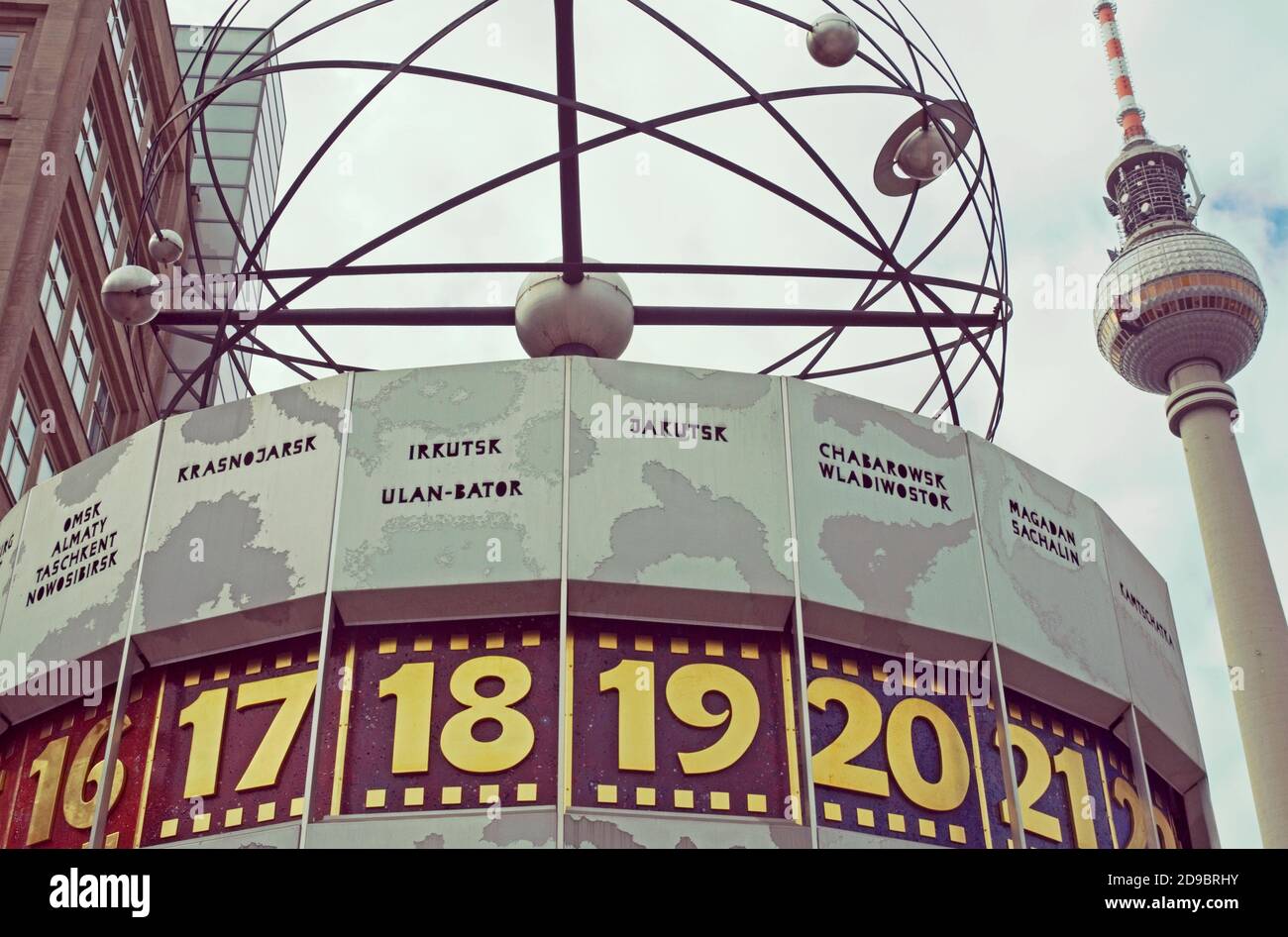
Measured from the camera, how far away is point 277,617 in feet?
49.9

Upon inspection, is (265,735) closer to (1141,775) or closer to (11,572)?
(11,572)

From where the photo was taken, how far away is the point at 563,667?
14.7 meters

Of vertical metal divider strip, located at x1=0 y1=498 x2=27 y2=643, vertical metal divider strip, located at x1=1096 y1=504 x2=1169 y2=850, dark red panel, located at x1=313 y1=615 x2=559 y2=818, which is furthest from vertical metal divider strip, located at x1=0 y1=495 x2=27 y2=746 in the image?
vertical metal divider strip, located at x1=1096 y1=504 x2=1169 y2=850

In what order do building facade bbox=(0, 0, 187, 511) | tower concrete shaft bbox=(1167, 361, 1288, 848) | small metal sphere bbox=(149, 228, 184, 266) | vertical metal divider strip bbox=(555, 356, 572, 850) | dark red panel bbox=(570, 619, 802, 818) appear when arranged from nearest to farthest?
vertical metal divider strip bbox=(555, 356, 572, 850) < dark red panel bbox=(570, 619, 802, 818) < small metal sphere bbox=(149, 228, 184, 266) < building facade bbox=(0, 0, 187, 511) < tower concrete shaft bbox=(1167, 361, 1288, 848)

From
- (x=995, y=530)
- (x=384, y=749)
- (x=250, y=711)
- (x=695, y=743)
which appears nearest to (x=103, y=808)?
(x=250, y=711)

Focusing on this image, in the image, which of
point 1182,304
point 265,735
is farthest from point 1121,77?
point 265,735

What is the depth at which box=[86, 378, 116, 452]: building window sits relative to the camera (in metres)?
31.8

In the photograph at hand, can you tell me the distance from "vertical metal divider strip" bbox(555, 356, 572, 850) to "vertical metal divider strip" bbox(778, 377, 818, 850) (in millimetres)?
2046

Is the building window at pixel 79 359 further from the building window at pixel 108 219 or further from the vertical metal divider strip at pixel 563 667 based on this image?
the vertical metal divider strip at pixel 563 667

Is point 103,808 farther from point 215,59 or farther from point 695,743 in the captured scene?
point 215,59

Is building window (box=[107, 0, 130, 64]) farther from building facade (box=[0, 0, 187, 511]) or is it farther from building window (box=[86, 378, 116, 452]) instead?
building window (box=[86, 378, 116, 452])

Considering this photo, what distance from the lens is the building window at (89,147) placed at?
30969mm

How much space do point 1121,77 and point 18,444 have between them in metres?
76.6
